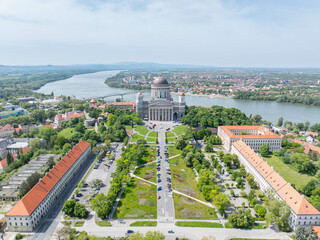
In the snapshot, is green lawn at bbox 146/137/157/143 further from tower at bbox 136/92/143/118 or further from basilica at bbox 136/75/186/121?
tower at bbox 136/92/143/118

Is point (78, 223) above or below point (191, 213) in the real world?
below

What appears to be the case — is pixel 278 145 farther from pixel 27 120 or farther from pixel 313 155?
pixel 27 120

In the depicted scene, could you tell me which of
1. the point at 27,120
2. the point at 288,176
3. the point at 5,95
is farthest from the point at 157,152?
the point at 5,95

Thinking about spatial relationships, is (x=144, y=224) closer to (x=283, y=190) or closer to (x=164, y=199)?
(x=164, y=199)

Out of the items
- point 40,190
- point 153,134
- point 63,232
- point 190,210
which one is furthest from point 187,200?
point 153,134

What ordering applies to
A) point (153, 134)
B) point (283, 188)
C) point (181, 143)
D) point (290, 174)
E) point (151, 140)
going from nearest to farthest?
point (283, 188) < point (290, 174) < point (181, 143) < point (151, 140) < point (153, 134)
